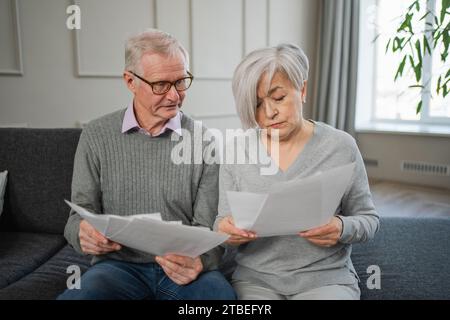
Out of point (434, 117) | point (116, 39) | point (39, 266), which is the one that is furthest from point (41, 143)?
point (434, 117)

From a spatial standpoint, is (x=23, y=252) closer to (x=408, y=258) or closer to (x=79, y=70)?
(x=408, y=258)

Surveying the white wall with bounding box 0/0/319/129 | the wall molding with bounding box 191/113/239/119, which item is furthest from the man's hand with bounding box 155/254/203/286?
the wall molding with bounding box 191/113/239/119

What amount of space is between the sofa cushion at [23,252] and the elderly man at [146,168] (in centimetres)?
35

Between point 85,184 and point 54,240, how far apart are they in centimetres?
57

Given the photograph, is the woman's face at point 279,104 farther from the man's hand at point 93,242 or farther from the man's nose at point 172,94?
the man's hand at point 93,242

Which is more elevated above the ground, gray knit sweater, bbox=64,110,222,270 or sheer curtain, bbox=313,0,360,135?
sheer curtain, bbox=313,0,360,135

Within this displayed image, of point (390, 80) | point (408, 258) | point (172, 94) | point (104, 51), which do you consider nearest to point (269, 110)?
point (172, 94)

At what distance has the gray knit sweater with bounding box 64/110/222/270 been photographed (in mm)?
1208

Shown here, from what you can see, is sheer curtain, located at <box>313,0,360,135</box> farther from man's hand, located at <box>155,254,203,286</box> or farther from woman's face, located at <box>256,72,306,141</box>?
man's hand, located at <box>155,254,203,286</box>

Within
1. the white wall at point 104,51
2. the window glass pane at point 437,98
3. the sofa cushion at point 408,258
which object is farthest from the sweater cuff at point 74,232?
the window glass pane at point 437,98

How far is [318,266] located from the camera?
3.51ft

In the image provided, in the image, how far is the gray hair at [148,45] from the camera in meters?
1.17

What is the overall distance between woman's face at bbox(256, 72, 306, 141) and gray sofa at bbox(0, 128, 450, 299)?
1.58 feet
